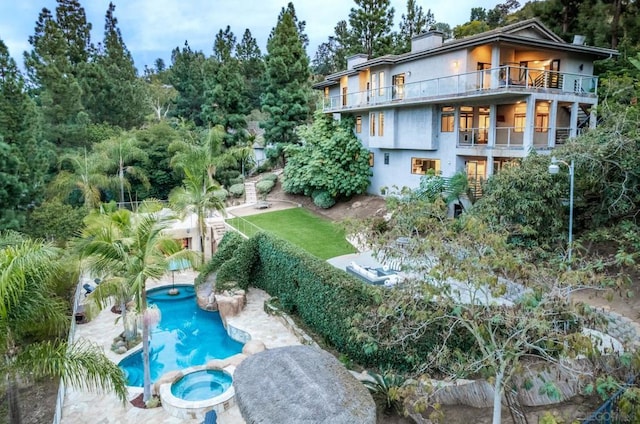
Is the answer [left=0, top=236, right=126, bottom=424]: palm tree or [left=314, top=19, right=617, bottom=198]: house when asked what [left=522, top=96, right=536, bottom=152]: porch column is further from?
[left=0, top=236, right=126, bottom=424]: palm tree

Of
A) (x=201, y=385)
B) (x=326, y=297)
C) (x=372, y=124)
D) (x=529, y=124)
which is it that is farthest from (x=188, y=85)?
(x=201, y=385)

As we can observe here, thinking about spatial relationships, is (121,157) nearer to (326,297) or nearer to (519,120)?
(326,297)

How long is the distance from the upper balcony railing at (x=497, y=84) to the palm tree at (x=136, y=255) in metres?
15.6

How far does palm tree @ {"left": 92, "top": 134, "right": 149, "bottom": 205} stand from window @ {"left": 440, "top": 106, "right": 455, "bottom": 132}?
22.0m

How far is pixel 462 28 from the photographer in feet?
142

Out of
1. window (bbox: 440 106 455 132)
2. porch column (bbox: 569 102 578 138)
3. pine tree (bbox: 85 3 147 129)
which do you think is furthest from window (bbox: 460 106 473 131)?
pine tree (bbox: 85 3 147 129)

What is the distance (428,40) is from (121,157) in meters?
22.4

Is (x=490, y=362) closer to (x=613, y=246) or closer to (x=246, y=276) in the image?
(x=613, y=246)

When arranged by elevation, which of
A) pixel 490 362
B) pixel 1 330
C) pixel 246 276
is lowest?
pixel 246 276

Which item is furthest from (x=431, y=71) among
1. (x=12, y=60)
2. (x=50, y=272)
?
(x=12, y=60)

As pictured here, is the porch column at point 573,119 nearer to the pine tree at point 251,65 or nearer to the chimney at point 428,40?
the chimney at point 428,40

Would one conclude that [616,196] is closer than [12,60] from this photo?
Yes

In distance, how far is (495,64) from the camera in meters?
20.3

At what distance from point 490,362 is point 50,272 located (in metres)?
8.77
